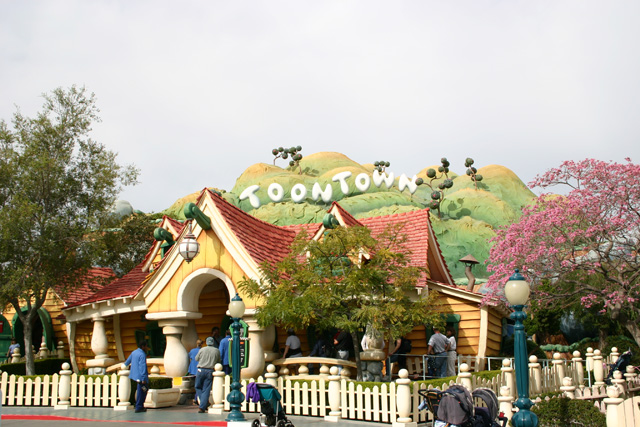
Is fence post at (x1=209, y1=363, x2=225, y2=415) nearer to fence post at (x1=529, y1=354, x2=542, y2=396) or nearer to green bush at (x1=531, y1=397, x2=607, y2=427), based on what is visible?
green bush at (x1=531, y1=397, x2=607, y2=427)

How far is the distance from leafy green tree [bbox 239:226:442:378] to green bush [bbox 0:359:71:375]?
440 inches

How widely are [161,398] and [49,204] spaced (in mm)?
9153

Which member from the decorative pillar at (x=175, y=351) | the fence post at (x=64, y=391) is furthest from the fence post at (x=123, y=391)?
the decorative pillar at (x=175, y=351)

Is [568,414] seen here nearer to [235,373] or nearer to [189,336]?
[235,373]

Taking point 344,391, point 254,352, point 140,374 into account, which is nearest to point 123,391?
point 140,374

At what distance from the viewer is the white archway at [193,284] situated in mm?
17000

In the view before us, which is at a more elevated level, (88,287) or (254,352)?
(88,287)

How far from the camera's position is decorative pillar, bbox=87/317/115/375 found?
19.4m

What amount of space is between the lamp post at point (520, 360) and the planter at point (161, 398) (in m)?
→ 8.62

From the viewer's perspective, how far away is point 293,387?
1407 cm

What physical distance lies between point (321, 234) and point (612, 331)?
15919 mm

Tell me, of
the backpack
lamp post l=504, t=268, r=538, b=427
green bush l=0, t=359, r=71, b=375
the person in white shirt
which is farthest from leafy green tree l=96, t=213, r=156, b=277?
lamp post l=504, t=268, r=538, b=427

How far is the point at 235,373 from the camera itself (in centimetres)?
1277

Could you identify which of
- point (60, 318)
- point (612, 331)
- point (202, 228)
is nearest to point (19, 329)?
point (60, 318)
